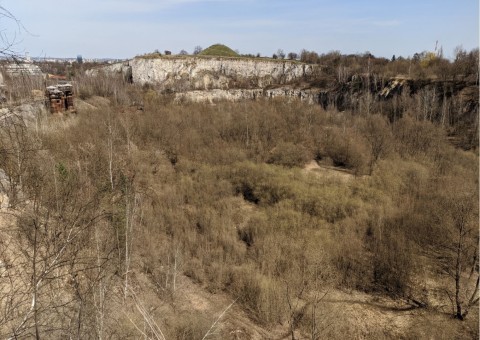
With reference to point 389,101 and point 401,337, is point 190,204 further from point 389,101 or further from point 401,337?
point 389,101

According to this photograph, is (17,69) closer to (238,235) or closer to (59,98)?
(238,235)

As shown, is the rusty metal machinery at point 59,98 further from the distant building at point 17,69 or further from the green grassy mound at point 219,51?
the green grassy mound at point 219,51

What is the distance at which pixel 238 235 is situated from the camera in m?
15.7

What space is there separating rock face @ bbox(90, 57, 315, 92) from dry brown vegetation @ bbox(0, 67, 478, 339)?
35.4m

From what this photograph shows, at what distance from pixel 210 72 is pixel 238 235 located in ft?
170

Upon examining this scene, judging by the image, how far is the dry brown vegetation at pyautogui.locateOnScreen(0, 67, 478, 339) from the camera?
4953 mm

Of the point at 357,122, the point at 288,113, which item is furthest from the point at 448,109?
the point at 288,113

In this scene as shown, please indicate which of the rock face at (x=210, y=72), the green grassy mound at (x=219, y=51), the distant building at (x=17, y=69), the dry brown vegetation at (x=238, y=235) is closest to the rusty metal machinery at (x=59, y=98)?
the dry brown vegetation at (x=238, y=235)

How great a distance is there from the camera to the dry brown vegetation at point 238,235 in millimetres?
4953

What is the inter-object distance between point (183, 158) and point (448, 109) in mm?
26252

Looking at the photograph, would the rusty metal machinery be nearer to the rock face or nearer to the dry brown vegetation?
the dry brown vegetation

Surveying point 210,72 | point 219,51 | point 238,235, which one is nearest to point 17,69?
point 238,235

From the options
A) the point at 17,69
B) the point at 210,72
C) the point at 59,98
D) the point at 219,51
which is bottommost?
the point at 59,98

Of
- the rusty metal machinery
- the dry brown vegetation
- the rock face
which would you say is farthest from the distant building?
the rock face
